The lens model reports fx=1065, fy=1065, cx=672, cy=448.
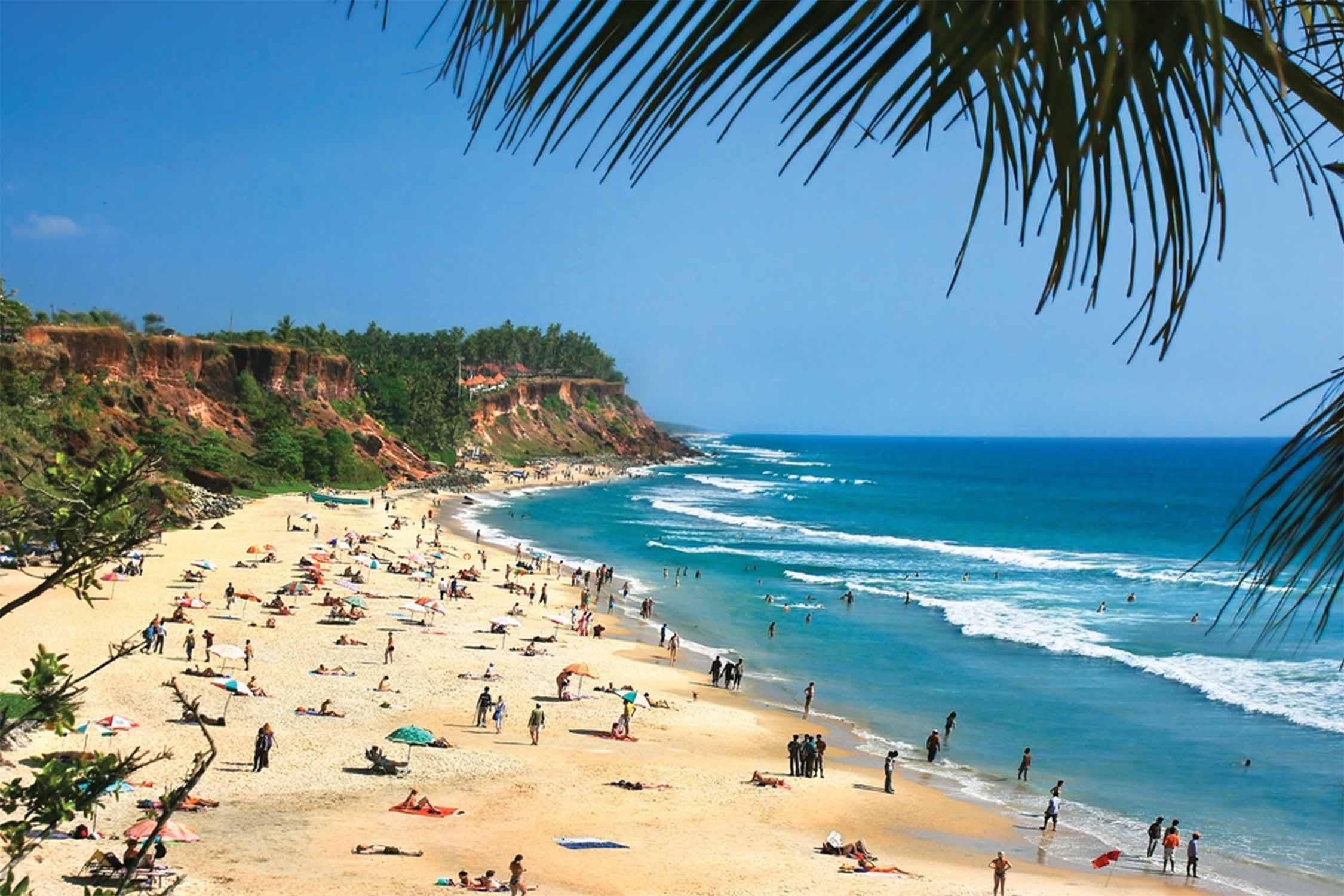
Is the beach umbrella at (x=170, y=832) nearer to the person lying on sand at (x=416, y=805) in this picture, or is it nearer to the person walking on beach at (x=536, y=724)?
the person lying on sand at (x=416, y=805)

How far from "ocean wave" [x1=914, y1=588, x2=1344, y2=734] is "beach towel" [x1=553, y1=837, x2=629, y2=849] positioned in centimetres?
2044

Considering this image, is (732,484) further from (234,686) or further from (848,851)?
(848,851)

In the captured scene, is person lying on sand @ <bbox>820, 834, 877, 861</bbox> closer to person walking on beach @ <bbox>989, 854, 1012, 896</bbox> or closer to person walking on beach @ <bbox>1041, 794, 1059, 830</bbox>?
person walking on beach @ <bbox>989, 854, 1012, 896</bbox>

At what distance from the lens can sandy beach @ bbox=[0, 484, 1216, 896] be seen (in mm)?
15758

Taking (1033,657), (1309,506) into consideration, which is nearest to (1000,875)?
(1309,506)

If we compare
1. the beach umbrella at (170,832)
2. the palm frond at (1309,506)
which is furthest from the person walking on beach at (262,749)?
the palm frond at (1309,506)

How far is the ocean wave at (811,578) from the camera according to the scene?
4934 centimetres

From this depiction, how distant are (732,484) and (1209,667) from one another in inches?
3314

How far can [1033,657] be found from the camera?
1401 inches

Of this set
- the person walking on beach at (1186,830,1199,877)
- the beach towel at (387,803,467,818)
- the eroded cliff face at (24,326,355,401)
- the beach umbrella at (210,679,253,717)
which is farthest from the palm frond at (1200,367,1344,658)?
the eroded cliff face at (24,326,355,401)

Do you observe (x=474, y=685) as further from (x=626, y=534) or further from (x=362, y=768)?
(x=626, y=534)

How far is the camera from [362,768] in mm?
19844

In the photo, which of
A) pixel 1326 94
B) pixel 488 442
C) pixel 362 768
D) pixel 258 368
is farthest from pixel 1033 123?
pixel 488 442

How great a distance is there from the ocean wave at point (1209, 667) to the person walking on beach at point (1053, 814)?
38.8ft
